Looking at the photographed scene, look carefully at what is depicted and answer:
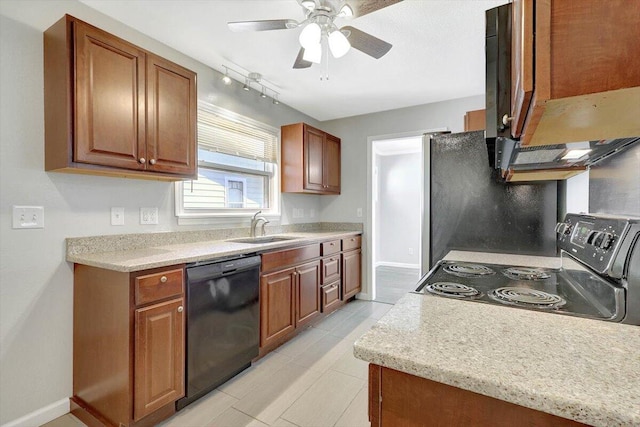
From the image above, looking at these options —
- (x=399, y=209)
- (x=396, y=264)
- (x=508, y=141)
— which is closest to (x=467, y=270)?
(x=508, y=141)

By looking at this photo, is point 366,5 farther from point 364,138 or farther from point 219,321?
point 364,138

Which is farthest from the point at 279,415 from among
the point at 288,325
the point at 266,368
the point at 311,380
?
the point at 288,325

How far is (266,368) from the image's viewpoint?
2.22 metres

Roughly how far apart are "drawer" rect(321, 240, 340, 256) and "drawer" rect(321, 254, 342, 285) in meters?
0.06

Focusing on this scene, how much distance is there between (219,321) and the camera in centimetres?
190

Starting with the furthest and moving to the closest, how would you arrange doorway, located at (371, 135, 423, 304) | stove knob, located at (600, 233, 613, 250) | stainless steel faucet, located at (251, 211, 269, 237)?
doorway, located at (371, 135, 423, 304), stainless steel faucet, located at (251, 211, 269, 237), stove knob, located at (600, 233, 613, 250)

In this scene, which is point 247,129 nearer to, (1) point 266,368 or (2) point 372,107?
(2) point 372,107

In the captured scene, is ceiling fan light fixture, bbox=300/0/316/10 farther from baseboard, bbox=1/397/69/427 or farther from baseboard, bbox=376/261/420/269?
baseboard, bbox=376/261/420/269

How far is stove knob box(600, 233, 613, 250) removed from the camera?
2.80 ft

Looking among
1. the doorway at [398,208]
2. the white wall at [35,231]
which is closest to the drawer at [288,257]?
the white wall at [35,231]

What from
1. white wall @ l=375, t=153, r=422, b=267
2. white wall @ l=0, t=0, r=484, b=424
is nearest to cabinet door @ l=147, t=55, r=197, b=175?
white wall @ l=0, t=0, r=484, b=424

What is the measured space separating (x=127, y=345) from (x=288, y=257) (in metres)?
1.33

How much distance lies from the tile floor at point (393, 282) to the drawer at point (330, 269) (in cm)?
93

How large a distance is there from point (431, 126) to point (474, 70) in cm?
89
